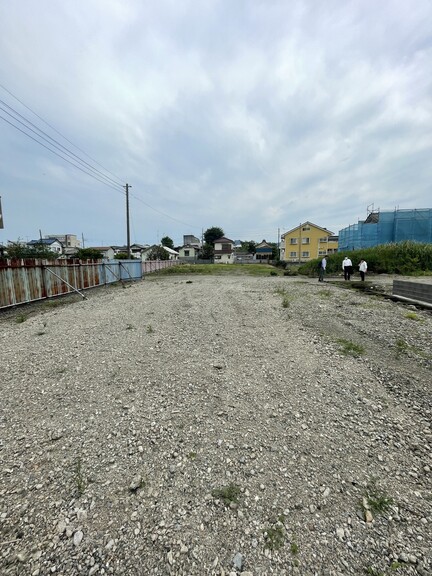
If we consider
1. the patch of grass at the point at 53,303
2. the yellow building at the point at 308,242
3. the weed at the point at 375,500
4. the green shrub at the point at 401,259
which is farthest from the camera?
the yellow building at the point at 308,242

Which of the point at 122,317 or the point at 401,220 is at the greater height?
the point at 401,220

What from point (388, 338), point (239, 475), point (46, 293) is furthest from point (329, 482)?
point (46, 293)

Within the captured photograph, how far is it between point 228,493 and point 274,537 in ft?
1.31

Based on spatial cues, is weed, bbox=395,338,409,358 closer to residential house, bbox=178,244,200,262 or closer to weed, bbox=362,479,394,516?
weed, bbox=362,479,394,516

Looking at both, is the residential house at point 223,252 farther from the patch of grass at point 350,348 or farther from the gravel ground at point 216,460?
the gravel ground at point 216,460

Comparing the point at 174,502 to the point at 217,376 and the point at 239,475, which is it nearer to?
the point at 239,475

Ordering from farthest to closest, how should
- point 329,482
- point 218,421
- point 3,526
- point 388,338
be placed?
point 388,338, point 218,421, point 329,482, point 3,526

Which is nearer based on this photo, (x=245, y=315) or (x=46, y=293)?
(x=245, y=315)

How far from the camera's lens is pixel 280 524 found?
5.53 feet

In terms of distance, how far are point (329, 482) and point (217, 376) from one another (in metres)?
1.89

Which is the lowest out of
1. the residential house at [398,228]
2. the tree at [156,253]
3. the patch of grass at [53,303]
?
the patch of grass at [53,303]

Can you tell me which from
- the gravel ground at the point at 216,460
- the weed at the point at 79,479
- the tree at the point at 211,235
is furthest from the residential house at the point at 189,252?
the weed at the point at 79,479

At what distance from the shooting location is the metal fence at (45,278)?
779 centimetres

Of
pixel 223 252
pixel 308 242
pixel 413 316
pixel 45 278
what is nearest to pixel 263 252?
pixel 223 252
